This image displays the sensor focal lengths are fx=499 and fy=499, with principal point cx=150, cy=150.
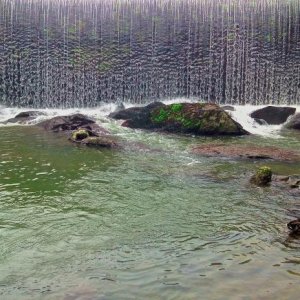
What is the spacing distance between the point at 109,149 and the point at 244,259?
948cm

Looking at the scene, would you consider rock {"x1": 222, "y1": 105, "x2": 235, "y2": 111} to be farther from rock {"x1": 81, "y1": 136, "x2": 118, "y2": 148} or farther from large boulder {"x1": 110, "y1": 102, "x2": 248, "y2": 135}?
rock {"x1": 81, "y1": 136, "x2": 118, "y2": 148}

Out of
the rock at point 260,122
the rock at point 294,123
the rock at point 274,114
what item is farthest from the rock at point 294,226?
the rock at point 274,114

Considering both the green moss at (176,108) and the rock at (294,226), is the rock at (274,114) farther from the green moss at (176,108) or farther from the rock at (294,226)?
the rock at (294,226)

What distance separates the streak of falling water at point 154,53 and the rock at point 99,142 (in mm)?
10992

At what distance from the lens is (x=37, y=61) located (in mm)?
27578

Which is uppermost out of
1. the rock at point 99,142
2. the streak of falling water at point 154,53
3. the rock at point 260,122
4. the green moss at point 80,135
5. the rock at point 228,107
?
the streak of falling water at point 154,53

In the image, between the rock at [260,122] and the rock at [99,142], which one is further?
the rock at [260,122]

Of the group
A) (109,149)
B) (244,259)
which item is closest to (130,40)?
(109,149)

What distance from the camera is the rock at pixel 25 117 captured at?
22.9 m

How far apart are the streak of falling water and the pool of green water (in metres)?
13.3

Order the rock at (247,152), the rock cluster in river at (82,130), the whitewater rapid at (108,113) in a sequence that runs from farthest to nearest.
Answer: the whitewater rapid at (108,113), the rock cluster in river at (82,130), the rock at (247,152)

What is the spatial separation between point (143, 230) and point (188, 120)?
1230 centimetres

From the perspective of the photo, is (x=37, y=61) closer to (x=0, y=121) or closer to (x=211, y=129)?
(x=0, y=121)

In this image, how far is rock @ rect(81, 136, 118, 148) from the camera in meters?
16.3
